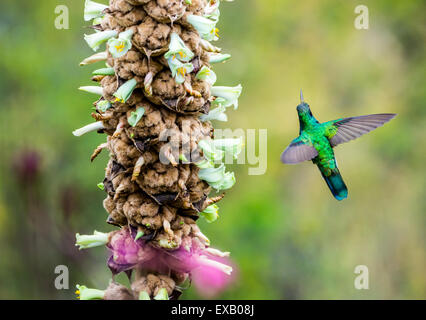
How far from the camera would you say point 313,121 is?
5.69m

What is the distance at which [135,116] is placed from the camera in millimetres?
3123

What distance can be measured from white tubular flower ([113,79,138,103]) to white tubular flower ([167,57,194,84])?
25 centimetres

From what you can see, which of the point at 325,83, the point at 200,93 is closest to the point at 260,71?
the point at 325,83

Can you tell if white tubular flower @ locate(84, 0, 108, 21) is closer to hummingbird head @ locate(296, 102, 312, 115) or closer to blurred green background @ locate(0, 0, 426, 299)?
hummingbird head @ locate(296, 102, 312, 115)

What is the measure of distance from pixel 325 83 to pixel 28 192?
837cm

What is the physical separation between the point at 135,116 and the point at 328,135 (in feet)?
10.2

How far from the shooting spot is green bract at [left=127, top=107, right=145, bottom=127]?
310cm

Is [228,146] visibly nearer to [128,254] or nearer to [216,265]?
[216,265]

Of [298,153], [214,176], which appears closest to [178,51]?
[214,176]

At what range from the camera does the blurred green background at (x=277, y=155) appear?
9039mm

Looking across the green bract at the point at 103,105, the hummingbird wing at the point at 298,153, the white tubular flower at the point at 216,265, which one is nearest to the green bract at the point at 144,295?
the white tubular flower at the point at 216,265

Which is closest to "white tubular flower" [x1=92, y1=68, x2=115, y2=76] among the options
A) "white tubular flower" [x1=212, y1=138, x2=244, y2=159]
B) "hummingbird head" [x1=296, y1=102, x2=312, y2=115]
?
"white tubular flower" [x1=212, y1=138, x2=244, y2=159]

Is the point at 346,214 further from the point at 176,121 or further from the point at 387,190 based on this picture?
the point at 176,121

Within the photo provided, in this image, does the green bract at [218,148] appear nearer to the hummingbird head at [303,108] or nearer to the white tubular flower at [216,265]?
the white tubular flower at [216,265]
